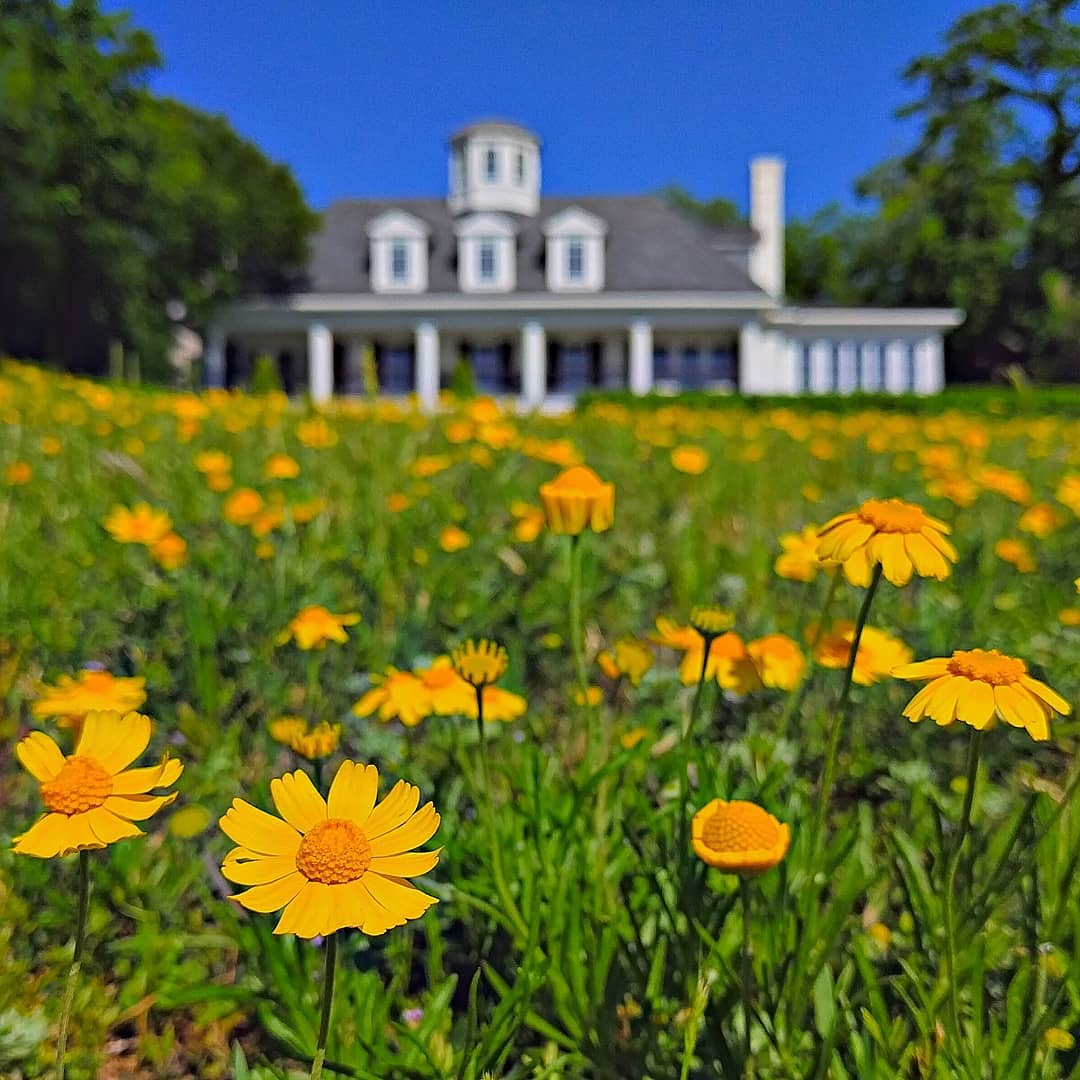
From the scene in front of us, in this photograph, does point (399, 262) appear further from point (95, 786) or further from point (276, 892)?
point (276, 892)

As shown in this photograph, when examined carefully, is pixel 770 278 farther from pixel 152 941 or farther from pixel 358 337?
pixel 152 941

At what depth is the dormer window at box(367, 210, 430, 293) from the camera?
867 inches

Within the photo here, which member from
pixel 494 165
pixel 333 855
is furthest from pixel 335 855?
pixel 494 165

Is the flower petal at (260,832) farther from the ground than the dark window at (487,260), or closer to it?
closer to it

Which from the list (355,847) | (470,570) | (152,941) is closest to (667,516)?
(470,570)

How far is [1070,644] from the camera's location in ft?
5.14

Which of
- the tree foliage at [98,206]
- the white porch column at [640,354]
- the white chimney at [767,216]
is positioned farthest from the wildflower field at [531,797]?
the white chimney at [767,216]

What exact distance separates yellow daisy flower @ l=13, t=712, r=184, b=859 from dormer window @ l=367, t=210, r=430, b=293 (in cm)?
2242

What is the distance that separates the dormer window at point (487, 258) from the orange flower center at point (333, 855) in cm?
2280

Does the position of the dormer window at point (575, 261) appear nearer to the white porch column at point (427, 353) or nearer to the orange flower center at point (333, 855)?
the white porch column at point (427, 353)

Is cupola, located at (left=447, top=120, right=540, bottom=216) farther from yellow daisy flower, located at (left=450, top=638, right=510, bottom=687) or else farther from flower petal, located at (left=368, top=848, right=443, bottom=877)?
flower petal, located at (left=368, top=848, right=443, bottom=877)

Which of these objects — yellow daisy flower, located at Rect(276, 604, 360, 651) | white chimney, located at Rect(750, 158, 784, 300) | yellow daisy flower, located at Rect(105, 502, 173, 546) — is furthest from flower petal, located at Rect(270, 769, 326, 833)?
white chimney, located at Rect(750, 158, 784, 300)

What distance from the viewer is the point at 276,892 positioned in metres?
0.50

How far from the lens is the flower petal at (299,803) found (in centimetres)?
54
